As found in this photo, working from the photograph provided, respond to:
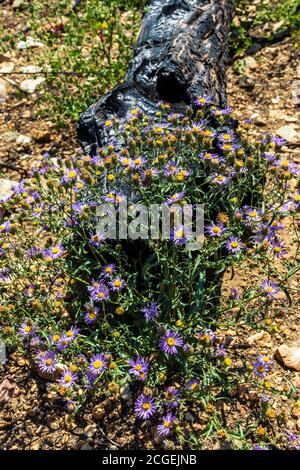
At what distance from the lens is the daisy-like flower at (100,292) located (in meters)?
2.78

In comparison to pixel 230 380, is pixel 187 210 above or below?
above

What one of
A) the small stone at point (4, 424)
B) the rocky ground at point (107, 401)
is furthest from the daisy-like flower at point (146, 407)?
the small stone at point (4, 424)

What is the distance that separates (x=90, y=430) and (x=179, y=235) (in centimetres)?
134

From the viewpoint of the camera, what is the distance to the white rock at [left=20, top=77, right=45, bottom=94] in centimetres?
559

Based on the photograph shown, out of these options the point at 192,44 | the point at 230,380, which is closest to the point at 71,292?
the point at 230,380

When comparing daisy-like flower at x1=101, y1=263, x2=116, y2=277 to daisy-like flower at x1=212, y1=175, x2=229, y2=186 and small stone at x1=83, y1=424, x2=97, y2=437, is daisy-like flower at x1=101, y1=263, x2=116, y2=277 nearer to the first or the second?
daisy-like flower at x1=212, y1=175, x2=229, y2=186

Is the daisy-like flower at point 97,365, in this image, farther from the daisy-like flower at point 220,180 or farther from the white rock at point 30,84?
the white rock at point 30,84

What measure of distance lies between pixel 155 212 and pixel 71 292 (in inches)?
39.3

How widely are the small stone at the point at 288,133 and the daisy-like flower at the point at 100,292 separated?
8.71 ft

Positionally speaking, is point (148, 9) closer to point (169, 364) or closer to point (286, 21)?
point (286, 21)

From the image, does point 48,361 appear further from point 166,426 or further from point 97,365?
point 166,426

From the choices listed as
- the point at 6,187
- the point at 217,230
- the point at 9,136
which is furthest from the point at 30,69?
the point at 217,230
